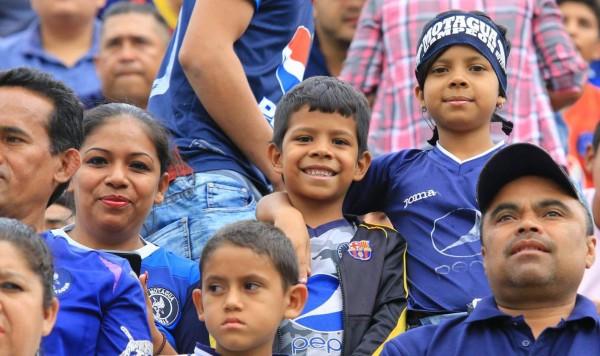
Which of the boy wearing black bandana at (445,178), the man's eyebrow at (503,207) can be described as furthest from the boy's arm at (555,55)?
the man's eyebrow at (503,207)

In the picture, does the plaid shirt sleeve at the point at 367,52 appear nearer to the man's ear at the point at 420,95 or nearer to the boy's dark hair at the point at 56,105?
the man's ear at the point at 420,95

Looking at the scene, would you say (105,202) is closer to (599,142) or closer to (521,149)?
(521,149)

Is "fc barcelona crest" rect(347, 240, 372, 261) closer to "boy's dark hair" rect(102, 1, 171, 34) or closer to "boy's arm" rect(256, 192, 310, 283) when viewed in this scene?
"boy's arm" rect(256, 192, 310, 283)

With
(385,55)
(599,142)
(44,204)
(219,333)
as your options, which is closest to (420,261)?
(219,333)

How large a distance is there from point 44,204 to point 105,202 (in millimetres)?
440

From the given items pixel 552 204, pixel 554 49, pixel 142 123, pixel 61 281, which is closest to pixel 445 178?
pixel 552 204

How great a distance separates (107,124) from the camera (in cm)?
599

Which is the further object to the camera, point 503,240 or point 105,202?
point 105,202

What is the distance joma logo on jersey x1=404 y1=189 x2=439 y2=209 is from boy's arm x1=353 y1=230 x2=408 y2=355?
154 mm

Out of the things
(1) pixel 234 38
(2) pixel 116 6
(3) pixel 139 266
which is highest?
(2) pixel 116 6

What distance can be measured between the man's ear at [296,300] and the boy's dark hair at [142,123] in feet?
3.56

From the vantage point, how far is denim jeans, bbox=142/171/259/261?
5914 millimetres

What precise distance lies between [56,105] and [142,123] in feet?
1.74

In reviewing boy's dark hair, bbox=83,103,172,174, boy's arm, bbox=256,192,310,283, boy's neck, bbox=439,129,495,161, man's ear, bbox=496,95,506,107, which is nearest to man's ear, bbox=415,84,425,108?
boy's neck, bbox=439,129,495,161
